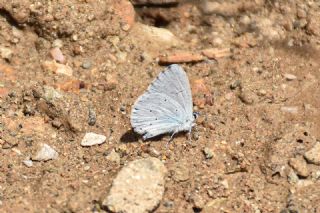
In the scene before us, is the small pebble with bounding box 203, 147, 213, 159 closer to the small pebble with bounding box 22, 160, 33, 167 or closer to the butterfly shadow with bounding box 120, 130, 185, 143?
the butterfly shadow with bounding box 120, 130, 185, 143

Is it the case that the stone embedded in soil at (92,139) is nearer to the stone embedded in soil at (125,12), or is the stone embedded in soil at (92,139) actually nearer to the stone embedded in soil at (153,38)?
the stone embedded in soil at (153,38)

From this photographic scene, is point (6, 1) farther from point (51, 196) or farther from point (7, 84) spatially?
point (51, 196)

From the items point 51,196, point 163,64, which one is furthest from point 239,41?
point 51,196

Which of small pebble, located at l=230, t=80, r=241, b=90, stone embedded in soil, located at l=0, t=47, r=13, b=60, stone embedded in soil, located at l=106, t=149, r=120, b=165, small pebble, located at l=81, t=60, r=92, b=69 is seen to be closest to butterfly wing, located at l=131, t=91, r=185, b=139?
stone embedded in soil, located at l=106, t=149, r=120, b=165

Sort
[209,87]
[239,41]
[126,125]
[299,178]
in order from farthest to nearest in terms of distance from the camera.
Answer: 1. [239,41]
2. [209,87]
3. [126,125]
4. [299,178]

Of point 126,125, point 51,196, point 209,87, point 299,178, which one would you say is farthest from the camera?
point 209,87

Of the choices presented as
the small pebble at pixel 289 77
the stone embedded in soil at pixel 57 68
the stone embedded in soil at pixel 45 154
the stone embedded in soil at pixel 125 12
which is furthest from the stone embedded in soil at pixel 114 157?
the small pebble at pixel 289 77
